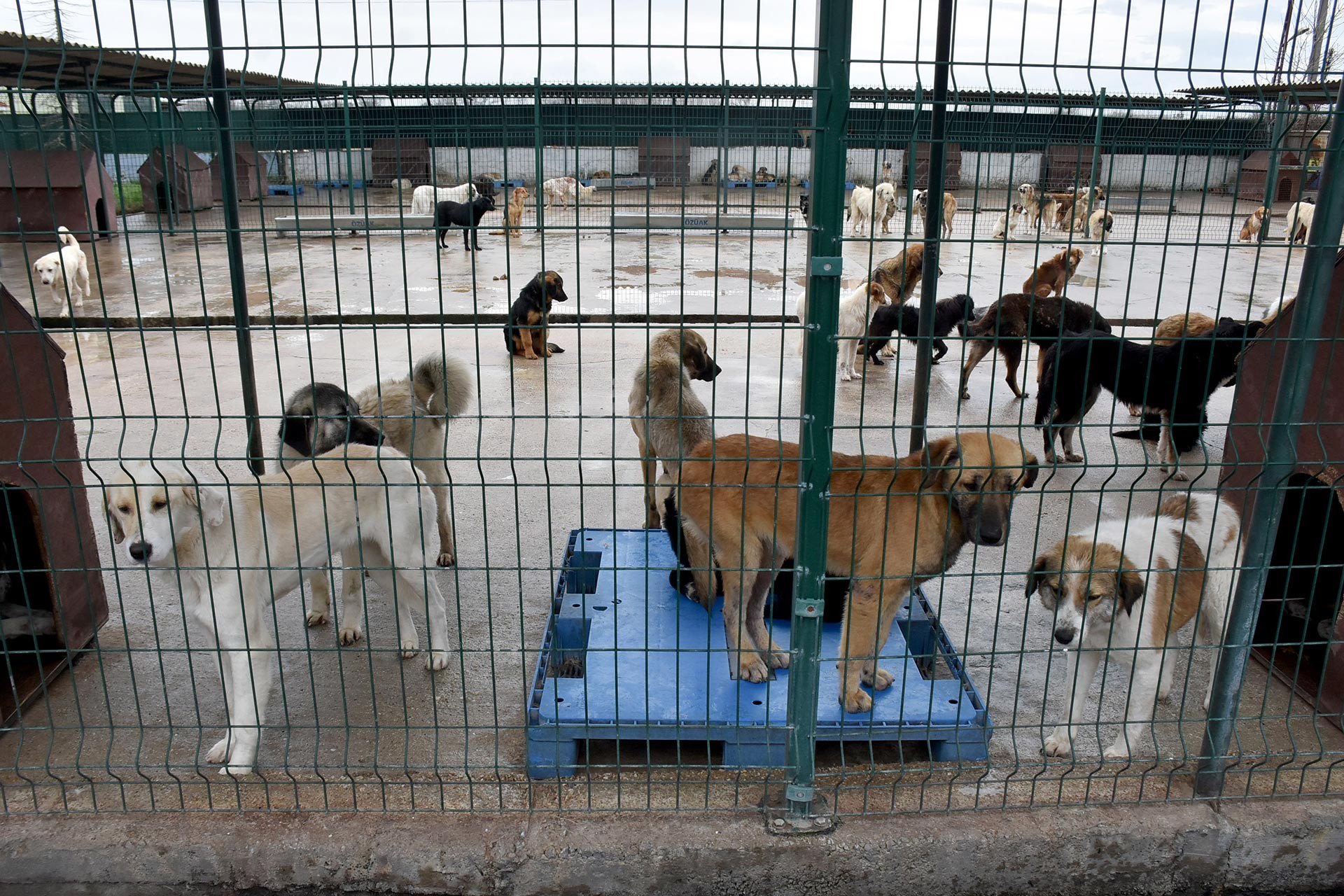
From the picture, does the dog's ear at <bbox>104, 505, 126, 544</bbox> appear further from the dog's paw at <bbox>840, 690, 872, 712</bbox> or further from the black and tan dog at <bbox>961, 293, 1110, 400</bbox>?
the black and tan dog at <bbox>961, 293, 1110, 400</bbox>

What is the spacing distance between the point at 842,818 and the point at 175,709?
107 inches

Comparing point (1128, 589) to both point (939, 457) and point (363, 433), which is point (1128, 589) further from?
point (363, 433)

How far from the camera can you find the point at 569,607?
4605mm

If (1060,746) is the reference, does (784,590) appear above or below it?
above

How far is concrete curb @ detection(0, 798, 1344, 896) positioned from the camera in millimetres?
A: 3346

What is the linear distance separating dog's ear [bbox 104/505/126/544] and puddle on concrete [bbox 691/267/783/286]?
501 inches

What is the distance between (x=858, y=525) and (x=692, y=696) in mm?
931

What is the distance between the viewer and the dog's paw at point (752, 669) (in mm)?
4070

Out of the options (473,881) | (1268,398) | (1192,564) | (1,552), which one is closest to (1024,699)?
(1192,564)

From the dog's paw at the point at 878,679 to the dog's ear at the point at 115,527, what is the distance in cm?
279

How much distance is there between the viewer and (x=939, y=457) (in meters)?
3.63

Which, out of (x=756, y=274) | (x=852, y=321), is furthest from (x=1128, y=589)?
(x=756, y=274)

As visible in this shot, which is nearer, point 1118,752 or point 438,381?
point 1118,752

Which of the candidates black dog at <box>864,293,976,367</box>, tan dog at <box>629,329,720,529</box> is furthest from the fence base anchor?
black dog at <box>864,293,976,367</box>
